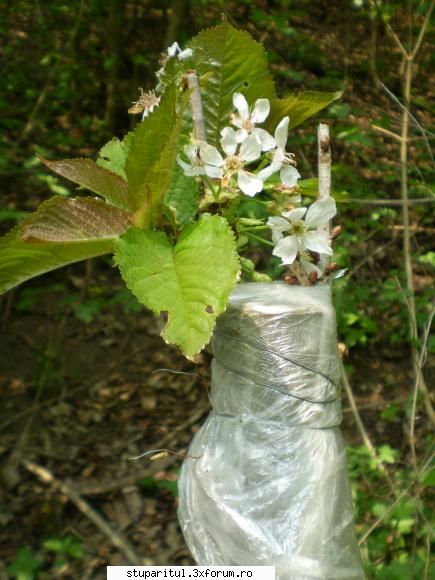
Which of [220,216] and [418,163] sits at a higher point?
[220,216]

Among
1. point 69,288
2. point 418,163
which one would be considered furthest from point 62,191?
point 418,163

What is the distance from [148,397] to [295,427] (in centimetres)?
250

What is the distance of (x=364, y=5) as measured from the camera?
4277mm

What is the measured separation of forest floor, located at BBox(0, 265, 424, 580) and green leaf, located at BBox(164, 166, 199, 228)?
1722mm

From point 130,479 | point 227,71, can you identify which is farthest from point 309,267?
point 130,479

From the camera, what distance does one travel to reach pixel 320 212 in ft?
2.51

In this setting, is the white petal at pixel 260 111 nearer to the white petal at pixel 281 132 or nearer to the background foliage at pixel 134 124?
the white petal at pixel 281 132

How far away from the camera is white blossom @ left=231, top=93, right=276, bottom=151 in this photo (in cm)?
76

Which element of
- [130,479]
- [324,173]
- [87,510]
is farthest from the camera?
[130,479]

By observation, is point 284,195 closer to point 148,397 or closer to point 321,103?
point 321,103

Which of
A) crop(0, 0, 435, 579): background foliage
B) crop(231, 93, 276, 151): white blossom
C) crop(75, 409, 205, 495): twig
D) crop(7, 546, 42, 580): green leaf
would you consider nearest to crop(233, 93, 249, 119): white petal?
crop(231, 93, 276, 151): white blossom

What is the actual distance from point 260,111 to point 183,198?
0.13 metres

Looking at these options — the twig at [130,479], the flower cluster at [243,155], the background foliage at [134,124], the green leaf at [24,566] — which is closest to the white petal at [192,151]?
the flower cluster at [243,155]

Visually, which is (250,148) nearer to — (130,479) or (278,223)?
(278,223)
